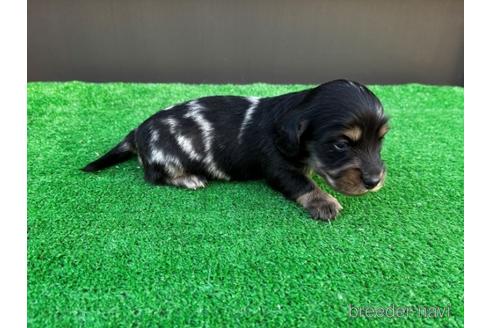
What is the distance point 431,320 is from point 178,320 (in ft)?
3.77

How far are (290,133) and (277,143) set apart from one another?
179 mm

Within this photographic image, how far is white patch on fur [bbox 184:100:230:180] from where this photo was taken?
108 inches

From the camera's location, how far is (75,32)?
506 centimetres

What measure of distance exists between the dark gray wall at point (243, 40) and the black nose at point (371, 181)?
3.52 meters

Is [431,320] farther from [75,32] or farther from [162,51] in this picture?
[75,32]

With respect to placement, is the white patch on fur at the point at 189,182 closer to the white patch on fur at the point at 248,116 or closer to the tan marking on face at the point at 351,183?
the white patch on fur at the point at 248,116

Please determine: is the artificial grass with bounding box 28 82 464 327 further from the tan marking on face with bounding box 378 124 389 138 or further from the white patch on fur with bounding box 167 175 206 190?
the tan marking on face with bounding box 378 124 389 138

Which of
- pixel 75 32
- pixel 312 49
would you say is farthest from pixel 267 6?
pixel 75 32

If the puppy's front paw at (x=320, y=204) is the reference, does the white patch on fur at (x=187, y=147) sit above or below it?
above

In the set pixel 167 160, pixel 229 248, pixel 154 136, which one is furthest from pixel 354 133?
pixel 154 136

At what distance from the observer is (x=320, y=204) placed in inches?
93.9

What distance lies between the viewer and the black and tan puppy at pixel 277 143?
2.17 metres

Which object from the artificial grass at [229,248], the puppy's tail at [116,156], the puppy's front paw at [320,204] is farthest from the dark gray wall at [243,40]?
the puppy's front paw at [320,204]

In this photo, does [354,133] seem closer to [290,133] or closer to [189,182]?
[290,133]
